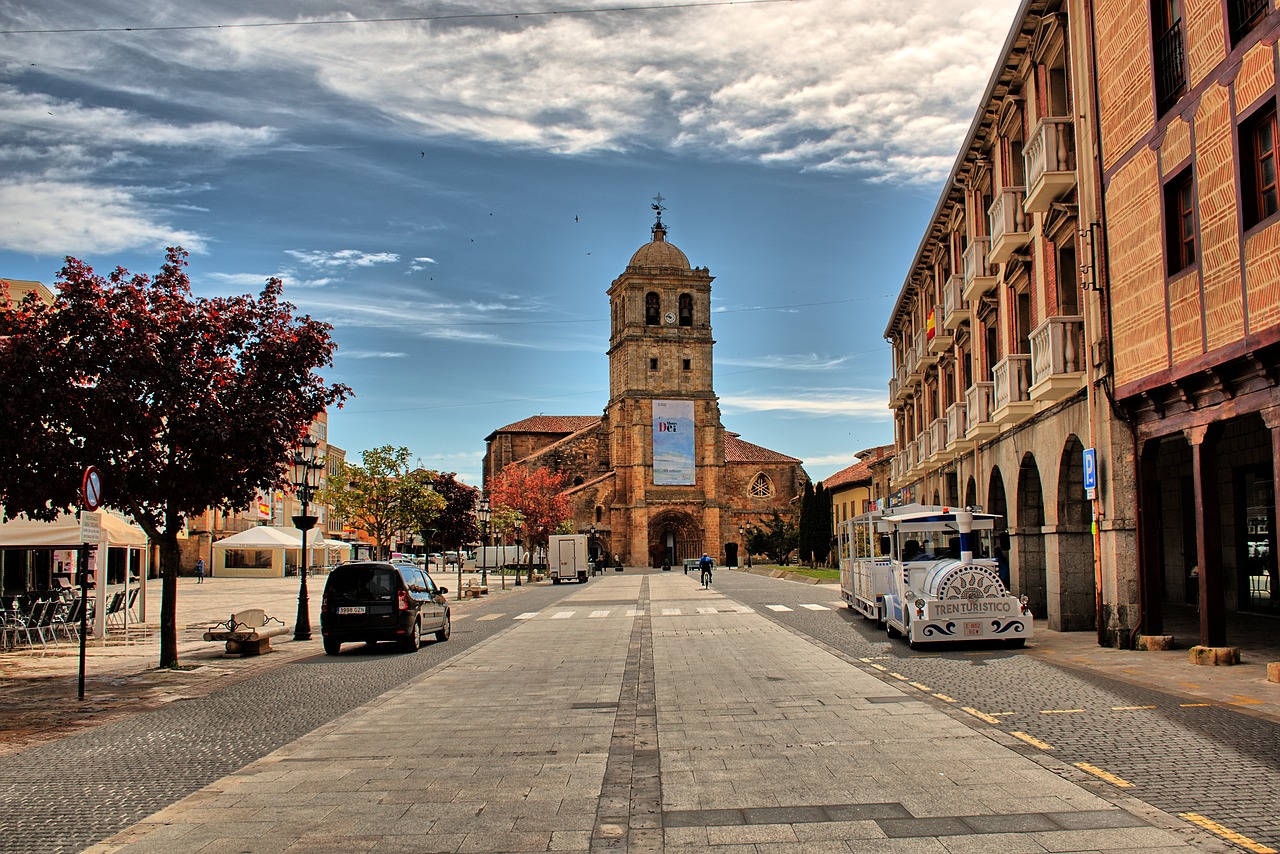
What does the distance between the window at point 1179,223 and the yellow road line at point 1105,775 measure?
849 cm

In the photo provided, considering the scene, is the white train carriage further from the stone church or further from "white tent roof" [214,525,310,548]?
the stone church

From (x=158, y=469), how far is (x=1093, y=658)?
1294 centimetres

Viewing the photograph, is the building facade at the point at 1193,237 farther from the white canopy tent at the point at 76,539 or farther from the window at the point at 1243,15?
the white canopy tent at the point at 76,539

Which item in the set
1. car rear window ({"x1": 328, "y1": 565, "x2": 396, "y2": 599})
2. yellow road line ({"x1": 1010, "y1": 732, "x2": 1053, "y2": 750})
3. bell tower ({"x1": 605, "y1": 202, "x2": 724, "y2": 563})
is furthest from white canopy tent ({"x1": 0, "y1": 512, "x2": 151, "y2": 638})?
bell tower ({"x1": 605, "y1": 202, "x2": 724, "y2": 563})

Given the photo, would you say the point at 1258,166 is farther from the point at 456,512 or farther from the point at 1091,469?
the point at 456,512

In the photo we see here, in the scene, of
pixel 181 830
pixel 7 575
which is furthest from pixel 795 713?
pixel 7 575

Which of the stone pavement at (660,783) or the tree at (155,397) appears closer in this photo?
the stone pavement at (660,783)

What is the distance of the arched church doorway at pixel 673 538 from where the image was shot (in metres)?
88.1

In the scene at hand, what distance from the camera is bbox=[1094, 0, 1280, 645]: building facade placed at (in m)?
11.8

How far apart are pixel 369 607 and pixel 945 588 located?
30.5 ft

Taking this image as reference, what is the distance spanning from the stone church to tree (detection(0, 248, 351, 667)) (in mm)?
69316

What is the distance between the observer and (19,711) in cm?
1158

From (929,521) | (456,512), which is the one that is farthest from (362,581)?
(456,512)

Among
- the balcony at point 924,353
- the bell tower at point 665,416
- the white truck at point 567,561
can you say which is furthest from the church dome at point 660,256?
the balcony at point 924,353
